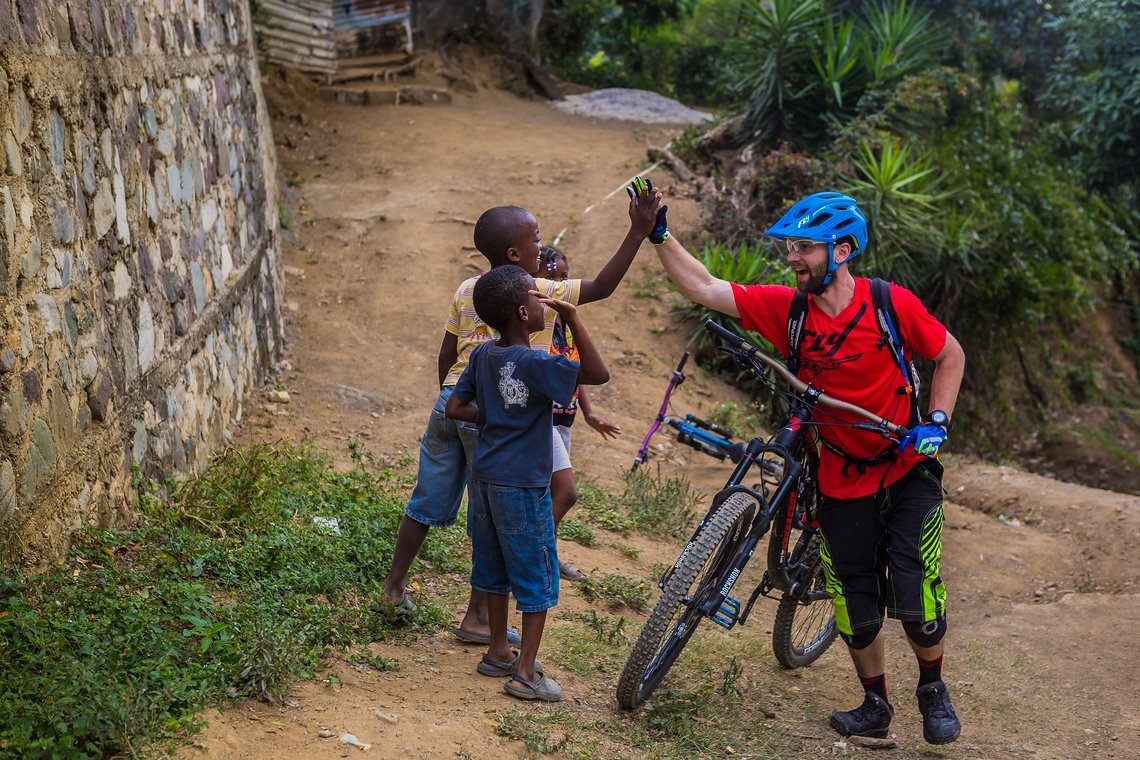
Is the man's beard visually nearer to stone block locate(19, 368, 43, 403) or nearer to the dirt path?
the dirt path

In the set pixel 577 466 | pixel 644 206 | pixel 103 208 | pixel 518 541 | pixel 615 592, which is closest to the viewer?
pixel 518 541

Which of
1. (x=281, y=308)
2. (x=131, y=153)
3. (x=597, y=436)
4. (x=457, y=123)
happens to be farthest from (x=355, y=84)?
(x=131, y=153)

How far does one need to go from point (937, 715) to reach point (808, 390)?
4.13ft

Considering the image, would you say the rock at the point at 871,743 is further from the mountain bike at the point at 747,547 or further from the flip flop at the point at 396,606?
the flip flop at the point at 396,606

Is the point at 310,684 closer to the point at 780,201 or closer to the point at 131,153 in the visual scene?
the point at 131,153

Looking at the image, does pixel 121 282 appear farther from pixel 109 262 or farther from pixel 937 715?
pixel 937 715

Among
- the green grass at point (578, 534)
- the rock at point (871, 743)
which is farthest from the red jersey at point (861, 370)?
the green grass at point (578, 534)

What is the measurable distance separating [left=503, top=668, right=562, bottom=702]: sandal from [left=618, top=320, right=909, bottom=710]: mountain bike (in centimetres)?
26

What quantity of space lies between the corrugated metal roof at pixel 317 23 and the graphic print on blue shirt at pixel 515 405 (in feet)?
39.5

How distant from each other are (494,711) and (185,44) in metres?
4.17

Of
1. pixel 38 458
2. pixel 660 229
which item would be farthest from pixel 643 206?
pixel 38 458

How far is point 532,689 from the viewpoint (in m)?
3.78

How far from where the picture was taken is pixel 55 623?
10.9 ft

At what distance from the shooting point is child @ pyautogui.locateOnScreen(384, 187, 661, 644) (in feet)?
12.7
